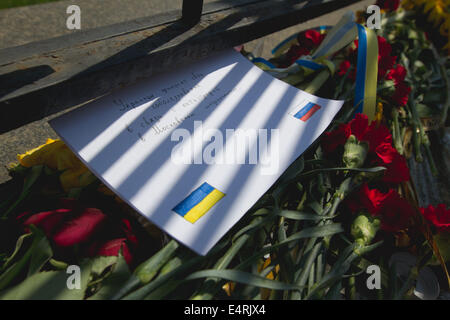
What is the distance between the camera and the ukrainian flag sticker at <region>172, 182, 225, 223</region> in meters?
0.50

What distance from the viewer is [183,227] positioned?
0.48 m

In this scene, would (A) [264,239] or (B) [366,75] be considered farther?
(B) [366,75]

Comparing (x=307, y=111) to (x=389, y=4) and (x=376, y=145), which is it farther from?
(x=389, y=4)

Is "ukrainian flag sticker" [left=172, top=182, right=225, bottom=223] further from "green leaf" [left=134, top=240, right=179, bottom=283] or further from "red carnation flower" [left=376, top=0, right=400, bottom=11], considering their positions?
"red carnation flower" [left=376, top=0, right=400, bottom=11]

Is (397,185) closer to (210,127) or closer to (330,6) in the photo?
(210,127)

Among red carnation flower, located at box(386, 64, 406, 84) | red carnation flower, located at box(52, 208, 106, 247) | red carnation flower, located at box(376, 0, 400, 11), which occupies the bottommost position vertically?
red carnation flower, located at box(52, 208, 106, 247)

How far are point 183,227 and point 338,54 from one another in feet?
2.56

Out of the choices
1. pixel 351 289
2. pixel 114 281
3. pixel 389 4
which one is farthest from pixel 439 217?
pixel 389 4

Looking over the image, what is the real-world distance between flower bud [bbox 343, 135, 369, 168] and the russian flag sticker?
10 cm

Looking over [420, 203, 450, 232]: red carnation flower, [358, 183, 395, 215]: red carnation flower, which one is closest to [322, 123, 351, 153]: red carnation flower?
[358, 183, 395, 215]: red carnation flower

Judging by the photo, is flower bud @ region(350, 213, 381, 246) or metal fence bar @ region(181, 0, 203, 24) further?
metal fence bar @ region(181, 0, 203, 24)

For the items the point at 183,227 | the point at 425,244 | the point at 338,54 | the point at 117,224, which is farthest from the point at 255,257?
the point at 338,54

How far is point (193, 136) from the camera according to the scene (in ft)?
2.03

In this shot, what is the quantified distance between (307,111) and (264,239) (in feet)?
1.05
